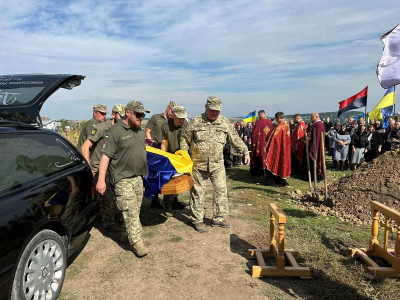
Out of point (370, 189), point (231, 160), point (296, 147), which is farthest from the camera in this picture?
point (231, 160)

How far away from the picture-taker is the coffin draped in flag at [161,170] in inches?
171

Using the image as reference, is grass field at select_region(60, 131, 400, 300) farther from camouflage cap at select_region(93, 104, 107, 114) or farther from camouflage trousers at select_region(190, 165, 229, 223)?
camouflage cap at select_region(93, 104, 107, 114)

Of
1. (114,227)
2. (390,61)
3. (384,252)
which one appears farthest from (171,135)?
(390,61)

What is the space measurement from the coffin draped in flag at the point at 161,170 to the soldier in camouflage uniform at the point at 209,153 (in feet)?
0.79

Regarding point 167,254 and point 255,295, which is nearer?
point 255,295

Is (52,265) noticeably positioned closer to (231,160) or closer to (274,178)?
(274,178)

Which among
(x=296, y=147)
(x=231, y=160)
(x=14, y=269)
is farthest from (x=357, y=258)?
(x=231, y=160)

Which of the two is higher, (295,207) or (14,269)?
(14,269)

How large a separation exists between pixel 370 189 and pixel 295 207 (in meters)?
1.47

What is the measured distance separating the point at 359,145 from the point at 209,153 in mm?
8199

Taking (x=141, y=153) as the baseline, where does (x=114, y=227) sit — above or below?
below

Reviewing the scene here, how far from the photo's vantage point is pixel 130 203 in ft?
12.4

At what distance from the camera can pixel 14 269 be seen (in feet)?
7.51

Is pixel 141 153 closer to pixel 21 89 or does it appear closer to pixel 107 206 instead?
pixel 107 206
